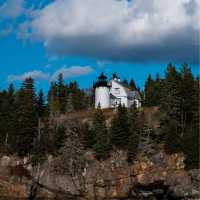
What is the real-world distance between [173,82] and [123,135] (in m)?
12.9

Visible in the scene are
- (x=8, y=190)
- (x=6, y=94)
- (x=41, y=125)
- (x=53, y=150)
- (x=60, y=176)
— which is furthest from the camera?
(x=6, y=94)

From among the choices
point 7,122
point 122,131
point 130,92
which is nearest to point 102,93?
point 130,92

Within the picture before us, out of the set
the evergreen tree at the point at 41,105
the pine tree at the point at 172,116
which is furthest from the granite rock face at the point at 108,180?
the evergreen tree at the point at 41,105

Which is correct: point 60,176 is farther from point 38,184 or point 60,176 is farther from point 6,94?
point 6,94

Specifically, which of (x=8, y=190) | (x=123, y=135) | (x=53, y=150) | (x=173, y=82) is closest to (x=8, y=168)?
(x=53, y=150)

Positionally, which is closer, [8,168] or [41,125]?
[8,168]

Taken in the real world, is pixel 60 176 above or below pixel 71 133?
below

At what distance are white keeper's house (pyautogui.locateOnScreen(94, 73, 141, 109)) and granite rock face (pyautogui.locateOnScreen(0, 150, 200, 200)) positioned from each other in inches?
1060

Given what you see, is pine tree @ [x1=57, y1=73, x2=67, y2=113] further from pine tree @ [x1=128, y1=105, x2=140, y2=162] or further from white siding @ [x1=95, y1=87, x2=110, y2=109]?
pine tree @ [x1=128, y1=105, x2=140, y2=162]

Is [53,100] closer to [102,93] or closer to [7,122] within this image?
[102,93]

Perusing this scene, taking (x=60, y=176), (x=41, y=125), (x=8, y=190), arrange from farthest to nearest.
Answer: (x=41, y=125) < (x=60, y=176) < (x=8, y=190)

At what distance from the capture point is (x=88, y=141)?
74.6 metres

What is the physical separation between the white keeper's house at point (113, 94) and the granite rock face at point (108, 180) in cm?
2692

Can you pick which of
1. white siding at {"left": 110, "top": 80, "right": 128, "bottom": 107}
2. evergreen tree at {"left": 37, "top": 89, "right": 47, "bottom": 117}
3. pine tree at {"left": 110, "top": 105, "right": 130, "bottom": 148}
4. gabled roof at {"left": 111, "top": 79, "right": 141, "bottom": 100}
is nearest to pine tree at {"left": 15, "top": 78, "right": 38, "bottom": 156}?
evergreen tree at {"left": 37, "top": 89, "right": 47, "bottom": 117}
